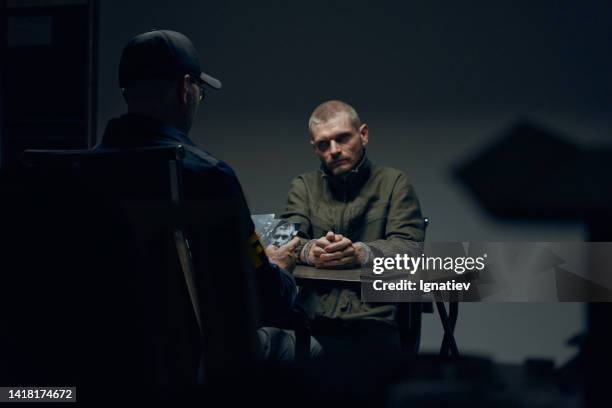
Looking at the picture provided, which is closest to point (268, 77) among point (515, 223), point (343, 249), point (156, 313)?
point (515, 223)

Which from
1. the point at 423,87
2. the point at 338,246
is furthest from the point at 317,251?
the point at 423,87

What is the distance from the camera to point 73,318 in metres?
0.96

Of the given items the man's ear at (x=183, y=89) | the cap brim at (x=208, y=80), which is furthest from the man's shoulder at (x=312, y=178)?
the man's ear at (x=183, y=89)

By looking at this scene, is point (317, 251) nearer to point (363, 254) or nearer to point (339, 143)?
point (363, 254)

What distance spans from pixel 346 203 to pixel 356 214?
0.26 feet

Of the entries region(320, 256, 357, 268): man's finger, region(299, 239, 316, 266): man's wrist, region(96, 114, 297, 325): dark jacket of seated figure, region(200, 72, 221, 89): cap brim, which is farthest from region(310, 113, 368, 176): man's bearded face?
region(96, 114, 297, 325): dark jacket of seated figure

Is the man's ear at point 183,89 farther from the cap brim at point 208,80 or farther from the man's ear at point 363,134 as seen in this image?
the man's ear at point 363,134

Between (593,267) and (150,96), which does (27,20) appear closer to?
(150,96)

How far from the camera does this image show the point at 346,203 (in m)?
2.54

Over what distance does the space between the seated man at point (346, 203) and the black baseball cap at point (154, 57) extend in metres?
1.04

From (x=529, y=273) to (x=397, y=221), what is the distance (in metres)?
1.49

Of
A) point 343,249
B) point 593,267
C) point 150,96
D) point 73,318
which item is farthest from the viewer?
point 593,267

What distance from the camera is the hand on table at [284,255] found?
1.95 metres

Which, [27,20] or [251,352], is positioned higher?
[27,20]
